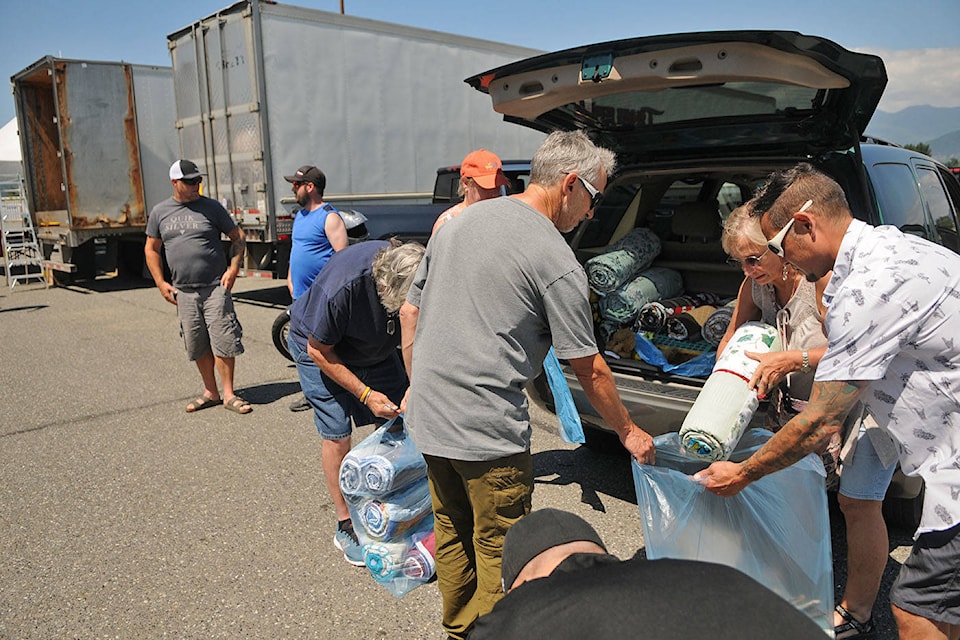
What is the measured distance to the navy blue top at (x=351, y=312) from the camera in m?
2.76

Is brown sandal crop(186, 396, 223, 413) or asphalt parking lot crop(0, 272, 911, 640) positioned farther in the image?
brown sandal crop(186, 396, 223, 413)

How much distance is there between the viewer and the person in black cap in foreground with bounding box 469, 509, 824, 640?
892mm

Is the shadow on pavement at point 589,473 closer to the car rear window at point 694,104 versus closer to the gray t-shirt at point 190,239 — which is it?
the car rear window at point 694,104

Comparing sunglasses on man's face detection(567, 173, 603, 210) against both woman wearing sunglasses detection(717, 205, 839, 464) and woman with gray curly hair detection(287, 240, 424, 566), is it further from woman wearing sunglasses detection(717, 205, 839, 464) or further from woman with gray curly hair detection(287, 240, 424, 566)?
woman with gray curly hair detection(287, 240, 424, 566)

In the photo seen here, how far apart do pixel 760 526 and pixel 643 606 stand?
1503mm

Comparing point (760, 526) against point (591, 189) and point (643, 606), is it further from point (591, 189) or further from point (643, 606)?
point (643, 606)

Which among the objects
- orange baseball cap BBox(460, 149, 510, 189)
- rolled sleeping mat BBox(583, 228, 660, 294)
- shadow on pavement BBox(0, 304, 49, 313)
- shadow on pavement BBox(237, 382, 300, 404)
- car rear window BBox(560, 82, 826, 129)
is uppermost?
car rear window BBox(560, 82, 826, 129)

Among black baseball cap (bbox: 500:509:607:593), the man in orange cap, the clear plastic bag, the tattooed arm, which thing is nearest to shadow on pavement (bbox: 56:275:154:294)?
the man in orange cap

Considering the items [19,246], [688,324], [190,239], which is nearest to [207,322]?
[190,239]

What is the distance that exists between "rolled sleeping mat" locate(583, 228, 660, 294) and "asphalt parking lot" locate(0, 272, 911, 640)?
3.58 feet

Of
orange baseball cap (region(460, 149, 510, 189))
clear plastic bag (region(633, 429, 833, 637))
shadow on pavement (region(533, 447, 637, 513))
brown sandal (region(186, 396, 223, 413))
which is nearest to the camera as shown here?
clear plastic bag (region(633, 429, 833, 637))

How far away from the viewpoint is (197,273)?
16.5 feet

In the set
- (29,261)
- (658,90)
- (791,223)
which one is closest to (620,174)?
(658,90)

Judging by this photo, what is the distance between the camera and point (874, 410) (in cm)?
184
